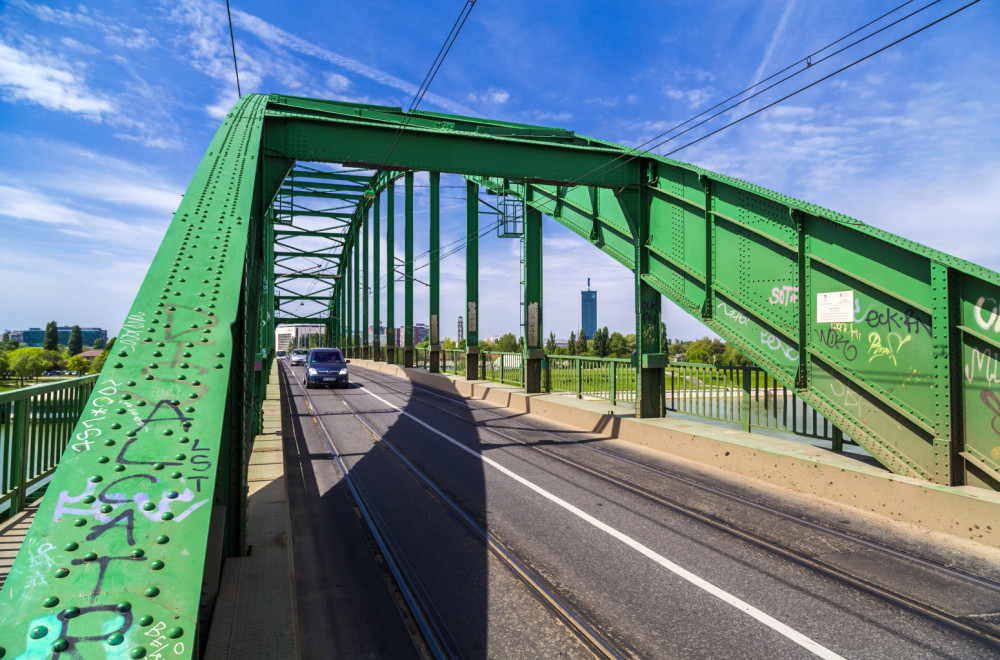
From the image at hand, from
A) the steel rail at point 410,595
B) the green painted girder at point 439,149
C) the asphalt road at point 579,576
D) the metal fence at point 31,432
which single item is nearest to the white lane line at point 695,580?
the asphalt road at point 579,576

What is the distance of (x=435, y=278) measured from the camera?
28.0 meters

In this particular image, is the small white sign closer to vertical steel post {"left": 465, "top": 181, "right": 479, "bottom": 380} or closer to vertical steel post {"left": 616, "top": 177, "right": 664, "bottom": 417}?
vertical steel post {"left": 616, "top": 177, "right": 664, "bottom": 417}

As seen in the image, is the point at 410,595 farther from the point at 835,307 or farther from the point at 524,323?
the point at 524,323

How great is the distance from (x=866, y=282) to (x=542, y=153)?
7.06 meters

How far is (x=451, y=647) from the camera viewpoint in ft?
12.1

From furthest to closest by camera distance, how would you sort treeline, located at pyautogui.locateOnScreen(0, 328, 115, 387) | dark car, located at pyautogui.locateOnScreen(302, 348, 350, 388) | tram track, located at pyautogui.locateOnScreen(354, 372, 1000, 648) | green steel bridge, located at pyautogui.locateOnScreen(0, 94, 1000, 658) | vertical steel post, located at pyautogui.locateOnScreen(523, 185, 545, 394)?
dark car, located at pyautogui.locateOnScreen(302, 348, 350, 388) → vertical steel post, located at pyautogui.locateOnScreen(523, 185, 545, 394) → treeline, located at pyautogui.locateOnScreen(0, 328, 115, 387) → tram track, located at pyautogui.locateOnScreen(354, 372, 1000, 648) → green steel bridge, located at pyautogui.locateOnScreen(0, 94, 1000, 658)

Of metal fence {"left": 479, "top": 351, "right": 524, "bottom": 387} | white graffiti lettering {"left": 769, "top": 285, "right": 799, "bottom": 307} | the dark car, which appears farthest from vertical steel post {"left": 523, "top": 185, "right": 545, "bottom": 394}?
the dark car

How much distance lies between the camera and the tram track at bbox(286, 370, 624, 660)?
3.68 m

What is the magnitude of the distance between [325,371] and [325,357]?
1.25 metres

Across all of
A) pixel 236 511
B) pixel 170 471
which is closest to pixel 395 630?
pixel 236 511

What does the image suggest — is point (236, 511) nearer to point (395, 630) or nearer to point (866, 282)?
point (395, 630)

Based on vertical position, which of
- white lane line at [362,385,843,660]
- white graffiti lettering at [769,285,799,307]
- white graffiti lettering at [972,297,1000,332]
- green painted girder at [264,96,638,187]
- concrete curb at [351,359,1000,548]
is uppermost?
green painted girder at [264,96,638,187]

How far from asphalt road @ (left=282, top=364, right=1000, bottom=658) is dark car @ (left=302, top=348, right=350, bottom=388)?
16.5 meters

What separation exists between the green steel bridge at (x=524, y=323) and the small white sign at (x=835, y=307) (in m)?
0.03
